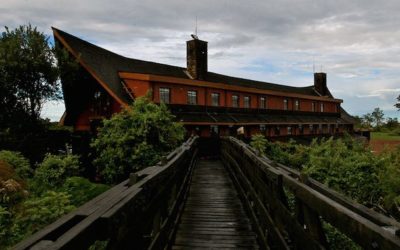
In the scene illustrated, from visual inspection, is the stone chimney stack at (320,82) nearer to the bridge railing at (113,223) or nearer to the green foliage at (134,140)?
the green foliage at (134,140)

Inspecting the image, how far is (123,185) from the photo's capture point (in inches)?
166

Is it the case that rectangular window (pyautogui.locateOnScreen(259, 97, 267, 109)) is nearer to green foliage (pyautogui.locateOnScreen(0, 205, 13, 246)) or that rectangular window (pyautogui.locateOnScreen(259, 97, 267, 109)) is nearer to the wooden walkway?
→ the wooden walkway

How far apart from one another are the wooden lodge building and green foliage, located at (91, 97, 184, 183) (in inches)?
128

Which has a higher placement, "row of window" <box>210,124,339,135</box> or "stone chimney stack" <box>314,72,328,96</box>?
"stone chimney stack" <box>314,72,328,96</box>

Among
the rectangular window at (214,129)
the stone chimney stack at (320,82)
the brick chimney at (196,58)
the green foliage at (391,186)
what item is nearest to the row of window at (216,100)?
the rectangular window at (214,129)

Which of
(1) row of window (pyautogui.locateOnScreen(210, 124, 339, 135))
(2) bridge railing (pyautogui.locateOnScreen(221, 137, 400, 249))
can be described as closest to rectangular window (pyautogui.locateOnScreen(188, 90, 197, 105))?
(1) row of window (pyautogui.locateOnScreen(210, 124, 339, 135))

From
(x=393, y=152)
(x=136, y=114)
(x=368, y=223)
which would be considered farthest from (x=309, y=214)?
(x=393, y=152)

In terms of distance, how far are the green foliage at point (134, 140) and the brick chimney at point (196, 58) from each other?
55.6ft

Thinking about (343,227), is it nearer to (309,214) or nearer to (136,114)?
(309,214)

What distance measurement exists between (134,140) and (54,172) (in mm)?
4235

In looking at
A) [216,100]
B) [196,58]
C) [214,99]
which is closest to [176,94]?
[214,99]

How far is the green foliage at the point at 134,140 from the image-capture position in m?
18.2

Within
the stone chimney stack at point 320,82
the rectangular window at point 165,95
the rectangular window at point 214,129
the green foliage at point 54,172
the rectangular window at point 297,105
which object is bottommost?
the green foliage at point 54,172

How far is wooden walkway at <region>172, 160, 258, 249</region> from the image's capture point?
653 centimetres
